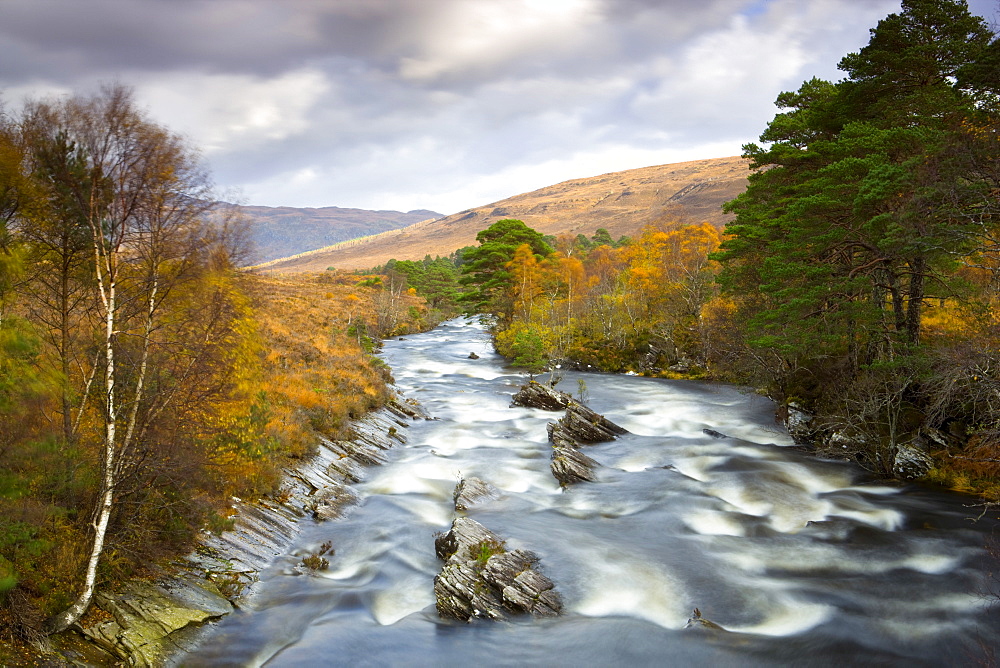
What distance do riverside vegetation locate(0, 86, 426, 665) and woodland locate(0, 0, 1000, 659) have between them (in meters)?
0.04

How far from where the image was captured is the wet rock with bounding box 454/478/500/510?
704 inches

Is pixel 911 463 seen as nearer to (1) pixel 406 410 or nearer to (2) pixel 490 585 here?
(2) pixel 490 585

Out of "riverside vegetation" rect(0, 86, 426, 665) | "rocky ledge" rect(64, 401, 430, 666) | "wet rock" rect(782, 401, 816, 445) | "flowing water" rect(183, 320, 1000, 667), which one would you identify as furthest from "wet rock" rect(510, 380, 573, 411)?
"riverside vegetation" rect(0, 86, 426, 665)

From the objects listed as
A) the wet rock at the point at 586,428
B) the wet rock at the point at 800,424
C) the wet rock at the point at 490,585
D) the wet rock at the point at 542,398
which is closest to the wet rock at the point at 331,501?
the wet rock at the point at 490,585

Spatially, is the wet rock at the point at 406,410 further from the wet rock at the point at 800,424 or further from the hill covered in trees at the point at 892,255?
the wet rock at the point at 800,424

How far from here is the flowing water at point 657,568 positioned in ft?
35.1

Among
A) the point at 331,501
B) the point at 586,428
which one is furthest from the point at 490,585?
the point at 586,428

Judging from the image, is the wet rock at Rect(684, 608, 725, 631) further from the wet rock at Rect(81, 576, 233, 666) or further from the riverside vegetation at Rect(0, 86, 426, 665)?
the riverside vegetation at Rect(0, 86, 426, 665)

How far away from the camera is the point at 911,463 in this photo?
1875cm

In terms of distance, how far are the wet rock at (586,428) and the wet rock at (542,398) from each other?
12.0 feet

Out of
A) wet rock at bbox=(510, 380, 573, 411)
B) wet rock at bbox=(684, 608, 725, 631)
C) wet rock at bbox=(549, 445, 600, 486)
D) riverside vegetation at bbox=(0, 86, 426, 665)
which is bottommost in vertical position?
wet rock at bbox=(684, 608, 725, 631)

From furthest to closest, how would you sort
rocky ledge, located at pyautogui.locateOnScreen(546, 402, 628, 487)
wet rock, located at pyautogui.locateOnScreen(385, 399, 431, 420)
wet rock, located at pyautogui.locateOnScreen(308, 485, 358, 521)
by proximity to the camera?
wet rock, located at pyautogui.locateOnScreen(385, 399, 431, 420)
rocky ledge, located at pyautogui.locateOnScreen(546, 402, 628, 487)
wet rock, located at pyautogui.locateOnScreen(308, 485, 358, 521)

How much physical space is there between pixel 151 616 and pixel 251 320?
26.8ft

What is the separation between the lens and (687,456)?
23312 mm
